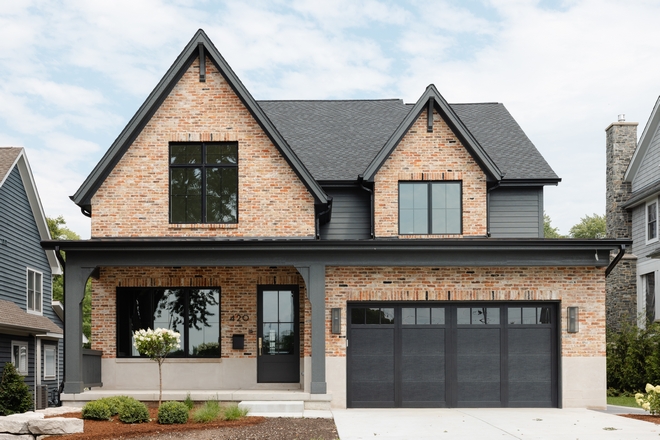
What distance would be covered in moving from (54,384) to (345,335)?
16473mm

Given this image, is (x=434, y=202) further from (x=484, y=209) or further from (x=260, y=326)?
(x=260, y=326)

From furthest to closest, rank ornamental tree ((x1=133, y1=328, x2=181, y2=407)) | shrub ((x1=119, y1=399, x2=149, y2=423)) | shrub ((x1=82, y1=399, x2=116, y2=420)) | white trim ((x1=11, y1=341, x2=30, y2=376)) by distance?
1. white trim ((x1=11, y1=341, x2=30, y2=376))
2. ornamental tree ((x1=133, y1=328, x2=181, y2=407))
3. shrub ((x1=82, y1=399, x2=116, y2=420))
4. shrub ((x1=119, y1=399, x2=149, y2=423))

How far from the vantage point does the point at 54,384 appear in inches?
1156

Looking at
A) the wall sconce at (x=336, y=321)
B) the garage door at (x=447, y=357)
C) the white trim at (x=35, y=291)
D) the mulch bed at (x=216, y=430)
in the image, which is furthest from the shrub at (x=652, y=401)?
the white trim at (x=35, y=291)

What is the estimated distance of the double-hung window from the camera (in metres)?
24.0

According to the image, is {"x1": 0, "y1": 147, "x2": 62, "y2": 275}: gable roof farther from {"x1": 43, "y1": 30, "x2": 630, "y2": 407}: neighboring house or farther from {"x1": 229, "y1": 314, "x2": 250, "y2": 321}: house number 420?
{"x1": 229, "y1": 314, "x2": 250, "y2": 321}: house number 420

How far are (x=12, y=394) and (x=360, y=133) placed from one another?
11.8m

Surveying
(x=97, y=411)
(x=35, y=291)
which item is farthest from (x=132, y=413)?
(x=35, y=291)

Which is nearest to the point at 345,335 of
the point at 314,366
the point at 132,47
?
the point at 314,366

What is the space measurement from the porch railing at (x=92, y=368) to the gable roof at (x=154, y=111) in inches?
133

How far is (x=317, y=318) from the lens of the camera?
17.0 metres

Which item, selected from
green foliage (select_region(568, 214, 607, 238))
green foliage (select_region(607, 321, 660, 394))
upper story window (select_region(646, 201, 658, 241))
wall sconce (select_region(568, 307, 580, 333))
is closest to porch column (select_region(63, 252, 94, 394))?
wall sconce (select_region(568, 307, 580, 333))

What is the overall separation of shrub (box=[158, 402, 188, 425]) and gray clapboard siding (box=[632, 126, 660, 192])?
19.1 m

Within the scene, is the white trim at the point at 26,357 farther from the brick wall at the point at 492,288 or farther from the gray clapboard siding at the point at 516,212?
the gray clapboard siding at the point at 516,212
